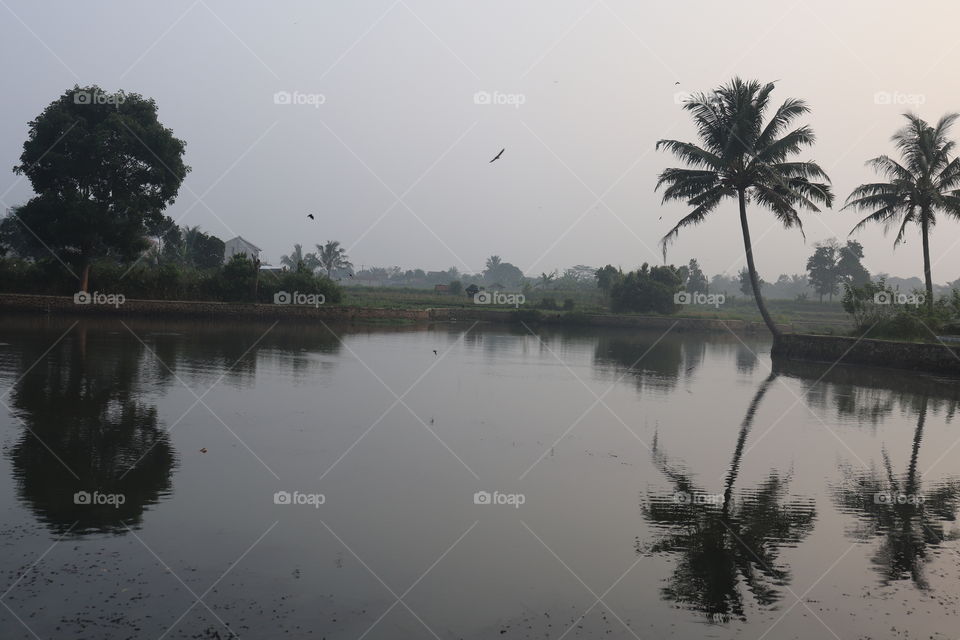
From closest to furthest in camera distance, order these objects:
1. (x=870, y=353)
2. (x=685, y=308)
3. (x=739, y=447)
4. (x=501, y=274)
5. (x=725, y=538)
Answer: (x=725, y=538)
(x=739, y=447)
(x=870, y=353)
(x=685, y=308)
(x=501, y=274)

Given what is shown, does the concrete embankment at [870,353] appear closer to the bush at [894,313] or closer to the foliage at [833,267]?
the bush at [894,313]

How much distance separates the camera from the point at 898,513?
8484 mm

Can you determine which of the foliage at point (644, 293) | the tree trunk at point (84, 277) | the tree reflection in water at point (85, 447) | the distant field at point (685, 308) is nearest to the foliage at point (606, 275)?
the distant field at point (685, 308)

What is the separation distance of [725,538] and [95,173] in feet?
114

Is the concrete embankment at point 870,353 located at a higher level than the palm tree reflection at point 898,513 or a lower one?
higher

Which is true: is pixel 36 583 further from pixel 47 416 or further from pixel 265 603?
pixel 47 416

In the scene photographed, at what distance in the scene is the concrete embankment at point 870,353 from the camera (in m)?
24.6

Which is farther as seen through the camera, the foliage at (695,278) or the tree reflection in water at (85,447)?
the foliage at (695,278)

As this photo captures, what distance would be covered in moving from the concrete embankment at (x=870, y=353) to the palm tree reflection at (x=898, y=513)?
15899mm

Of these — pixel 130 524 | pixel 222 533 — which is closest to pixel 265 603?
pixel 222 533

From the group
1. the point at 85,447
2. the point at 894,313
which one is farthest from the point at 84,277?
the point at 894,313

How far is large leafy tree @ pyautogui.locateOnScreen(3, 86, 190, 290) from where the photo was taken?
33.3 meters

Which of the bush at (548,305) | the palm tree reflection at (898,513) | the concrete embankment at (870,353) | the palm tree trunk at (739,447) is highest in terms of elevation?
the bush at (548,305)

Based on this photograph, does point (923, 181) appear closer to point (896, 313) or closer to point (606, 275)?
point (896, 313)
